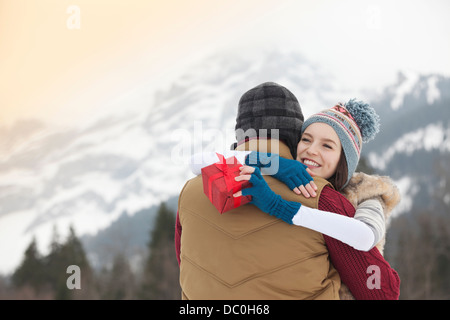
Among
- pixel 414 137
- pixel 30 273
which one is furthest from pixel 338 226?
pixel 414 137

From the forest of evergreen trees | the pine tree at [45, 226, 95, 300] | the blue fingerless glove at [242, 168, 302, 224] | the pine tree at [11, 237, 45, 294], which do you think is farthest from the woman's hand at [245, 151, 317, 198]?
the pine tree at [11, 237, 45, 294]

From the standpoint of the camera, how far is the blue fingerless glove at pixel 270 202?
1.45 meters

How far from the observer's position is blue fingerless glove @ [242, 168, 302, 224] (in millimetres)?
1451

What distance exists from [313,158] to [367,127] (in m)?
0.44

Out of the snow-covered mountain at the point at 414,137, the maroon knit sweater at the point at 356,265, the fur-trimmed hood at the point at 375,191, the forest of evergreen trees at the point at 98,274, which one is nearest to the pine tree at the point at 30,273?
the forest of evergreen trees at the point at 98,274

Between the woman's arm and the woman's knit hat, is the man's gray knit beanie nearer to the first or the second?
the woman's knit hat

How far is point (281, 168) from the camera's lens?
1.60 metres

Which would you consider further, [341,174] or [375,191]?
[341,174]

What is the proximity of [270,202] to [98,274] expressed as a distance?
677 inches

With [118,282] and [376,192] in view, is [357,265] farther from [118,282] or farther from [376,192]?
[118,282]

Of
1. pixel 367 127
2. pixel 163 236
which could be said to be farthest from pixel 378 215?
pixel 163 236

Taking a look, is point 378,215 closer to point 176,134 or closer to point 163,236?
point 176,134

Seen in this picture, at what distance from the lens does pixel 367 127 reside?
2133mm

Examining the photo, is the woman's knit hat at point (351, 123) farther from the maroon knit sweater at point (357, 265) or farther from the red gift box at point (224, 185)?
the red gift box at point (224, 185)
